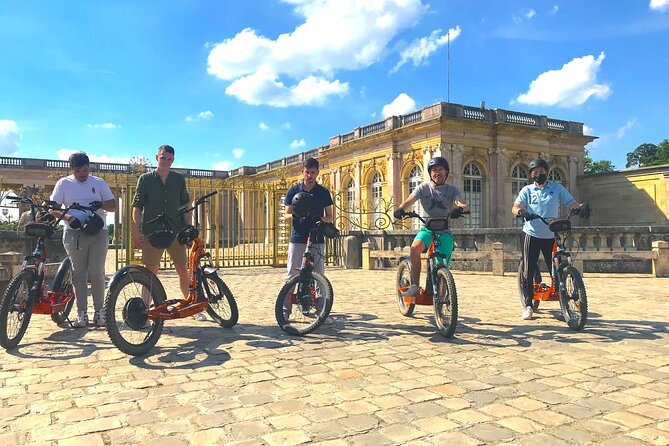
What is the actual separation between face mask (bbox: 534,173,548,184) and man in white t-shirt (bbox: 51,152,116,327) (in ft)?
15.7

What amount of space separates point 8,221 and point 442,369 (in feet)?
68.5

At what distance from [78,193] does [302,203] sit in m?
2.37

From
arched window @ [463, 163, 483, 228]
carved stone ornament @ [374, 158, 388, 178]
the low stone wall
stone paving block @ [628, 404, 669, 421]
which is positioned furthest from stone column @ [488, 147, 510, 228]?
stone paving block @ [628, 404, 669, 421]

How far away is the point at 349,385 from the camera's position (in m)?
3.29

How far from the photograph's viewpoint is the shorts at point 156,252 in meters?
5.12

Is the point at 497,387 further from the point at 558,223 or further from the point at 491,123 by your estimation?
the point at 491,123

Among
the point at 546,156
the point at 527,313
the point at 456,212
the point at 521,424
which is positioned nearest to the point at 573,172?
the point at 546,156

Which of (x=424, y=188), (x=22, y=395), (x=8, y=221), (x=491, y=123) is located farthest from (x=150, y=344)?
(x=491, y=123)

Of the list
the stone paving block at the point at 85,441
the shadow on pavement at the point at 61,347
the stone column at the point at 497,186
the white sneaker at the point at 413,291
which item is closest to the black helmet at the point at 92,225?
the shadow on pavement at the point at 61,347

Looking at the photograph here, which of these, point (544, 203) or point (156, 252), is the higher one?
point (544, 203)

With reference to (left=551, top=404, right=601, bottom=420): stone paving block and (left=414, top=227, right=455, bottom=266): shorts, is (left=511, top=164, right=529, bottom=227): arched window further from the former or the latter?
(left=551, top=404, right=601, bottom=420): stone paving block

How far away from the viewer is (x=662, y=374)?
3.51 meters

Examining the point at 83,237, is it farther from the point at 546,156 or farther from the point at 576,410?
the point at 546,156

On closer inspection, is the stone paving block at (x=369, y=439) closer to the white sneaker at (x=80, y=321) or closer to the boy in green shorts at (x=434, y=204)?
the boy in green shorts at (x=434, y=204)
